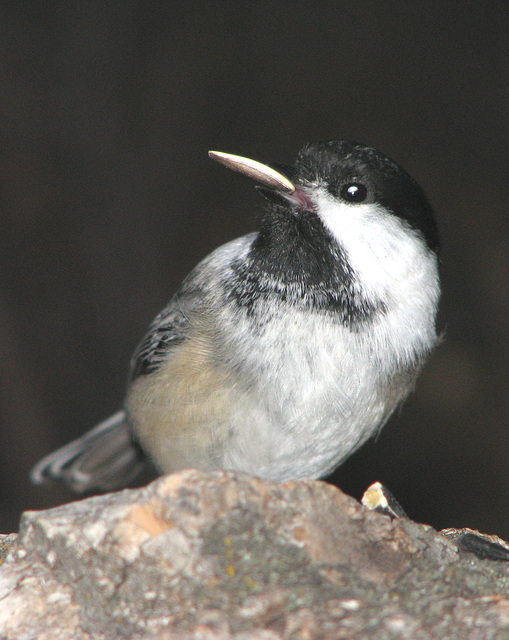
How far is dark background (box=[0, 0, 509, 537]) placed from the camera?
4.80 metres

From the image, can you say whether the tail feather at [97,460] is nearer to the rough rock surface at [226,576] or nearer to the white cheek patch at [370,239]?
the white cheek patch at [370,239]

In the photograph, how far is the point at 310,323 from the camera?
2.54 m

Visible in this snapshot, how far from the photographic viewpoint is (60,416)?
4.96 m

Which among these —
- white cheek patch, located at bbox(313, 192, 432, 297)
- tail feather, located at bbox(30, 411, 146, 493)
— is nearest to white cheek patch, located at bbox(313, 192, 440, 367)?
white cheek patch, located at bbox(313, 192, 432, 297)

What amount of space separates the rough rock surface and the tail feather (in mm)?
2205

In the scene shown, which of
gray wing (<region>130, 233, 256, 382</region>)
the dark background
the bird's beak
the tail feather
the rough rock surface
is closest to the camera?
the rough rock surface

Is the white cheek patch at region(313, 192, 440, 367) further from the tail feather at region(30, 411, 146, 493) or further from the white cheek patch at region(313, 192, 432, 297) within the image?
the tail feather at region(30, 411, 146, 493)

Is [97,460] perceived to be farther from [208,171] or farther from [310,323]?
[208,171]

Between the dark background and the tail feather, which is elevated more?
the dark background

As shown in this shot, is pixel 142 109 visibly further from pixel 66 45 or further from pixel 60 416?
pixel 60 416

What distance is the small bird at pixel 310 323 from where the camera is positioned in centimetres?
253

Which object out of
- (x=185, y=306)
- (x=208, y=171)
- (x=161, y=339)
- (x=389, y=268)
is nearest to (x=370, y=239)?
(x=389, y=268)

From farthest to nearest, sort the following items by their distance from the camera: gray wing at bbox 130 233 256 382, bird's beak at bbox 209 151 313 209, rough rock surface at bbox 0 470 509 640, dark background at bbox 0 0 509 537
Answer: dark background at bbox 0 0 509 537 < gray wing at bbox 130 233 256 382 < bird's beak at bbox 209 151 313 209 < rough rock surface at bbox 0 470 509 640

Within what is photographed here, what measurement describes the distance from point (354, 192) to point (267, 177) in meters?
0.31
